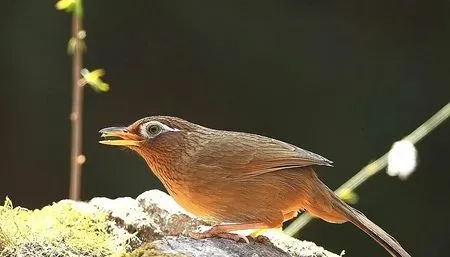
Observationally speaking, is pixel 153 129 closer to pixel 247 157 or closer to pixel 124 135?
pixel 124 135

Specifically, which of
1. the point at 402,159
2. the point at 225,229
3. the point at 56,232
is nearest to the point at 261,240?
the point at 225,229

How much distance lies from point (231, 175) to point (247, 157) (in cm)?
5

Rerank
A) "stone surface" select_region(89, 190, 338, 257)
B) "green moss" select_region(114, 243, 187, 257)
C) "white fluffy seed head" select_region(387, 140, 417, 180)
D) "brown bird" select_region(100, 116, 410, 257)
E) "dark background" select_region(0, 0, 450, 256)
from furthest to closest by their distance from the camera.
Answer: "dark background" select_region(0, 0, 450, 256) → "white fluffy seed head" select_region(387, 140, 417, 180) → "stone surface" select_region(89, 190, 338, 257) → "brown bird" select_region(100, 116, 410, 257) → "green moss" select_region(114, 243, 187, 257)

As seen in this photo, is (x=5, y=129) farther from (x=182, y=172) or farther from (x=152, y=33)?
(x=182, y=172)

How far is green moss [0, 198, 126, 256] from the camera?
1644 millimetres

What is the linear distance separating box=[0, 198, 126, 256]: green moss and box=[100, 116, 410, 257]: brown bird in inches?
9.1

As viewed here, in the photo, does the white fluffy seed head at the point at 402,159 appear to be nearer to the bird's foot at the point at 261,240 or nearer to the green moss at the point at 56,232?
the bird's foot at the point at 261,240

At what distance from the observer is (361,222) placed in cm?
166

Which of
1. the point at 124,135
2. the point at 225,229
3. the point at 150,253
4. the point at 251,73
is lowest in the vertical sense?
the point at 150,253

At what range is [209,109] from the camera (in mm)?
3037

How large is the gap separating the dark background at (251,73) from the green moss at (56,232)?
108 cm

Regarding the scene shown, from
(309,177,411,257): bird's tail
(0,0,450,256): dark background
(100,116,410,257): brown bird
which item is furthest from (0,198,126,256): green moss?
(0,0,450,256): dark background

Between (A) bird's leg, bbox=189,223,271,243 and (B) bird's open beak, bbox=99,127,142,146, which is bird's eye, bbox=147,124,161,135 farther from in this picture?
(A) bird's leg, bbox=189,223,271,243

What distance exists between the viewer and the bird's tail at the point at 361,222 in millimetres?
1652
